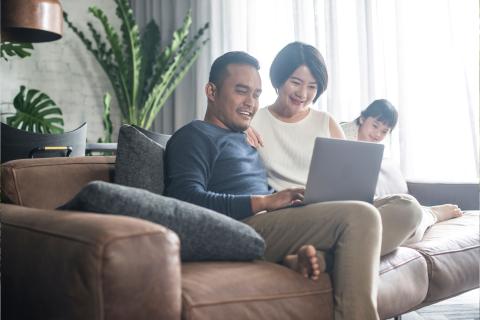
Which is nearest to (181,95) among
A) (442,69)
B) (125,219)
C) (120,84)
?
(120,84)

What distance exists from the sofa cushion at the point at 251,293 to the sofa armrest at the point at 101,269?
0.08 m

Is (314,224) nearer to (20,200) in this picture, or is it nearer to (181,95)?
(20,200)

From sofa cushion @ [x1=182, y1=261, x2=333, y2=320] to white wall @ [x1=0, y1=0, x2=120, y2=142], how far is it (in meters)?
3.84

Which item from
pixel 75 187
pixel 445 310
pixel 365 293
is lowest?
pixel 445 310

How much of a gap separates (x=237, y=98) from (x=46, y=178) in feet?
2.02

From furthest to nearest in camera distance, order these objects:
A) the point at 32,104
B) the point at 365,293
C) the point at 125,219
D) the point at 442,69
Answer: the point at 32,104 < the point at 442,69 < the point at 365,293 < the point at 125,219

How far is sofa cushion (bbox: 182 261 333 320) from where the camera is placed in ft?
3.73

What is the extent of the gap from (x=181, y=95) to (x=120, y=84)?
1.77 ft

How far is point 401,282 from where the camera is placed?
1.64 metres

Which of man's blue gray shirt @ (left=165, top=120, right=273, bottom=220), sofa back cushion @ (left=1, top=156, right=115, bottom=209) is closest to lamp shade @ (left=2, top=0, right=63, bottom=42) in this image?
sofa back cushion @ (left=1, top=156, right=115, bottom=209)

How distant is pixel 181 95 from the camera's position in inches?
199

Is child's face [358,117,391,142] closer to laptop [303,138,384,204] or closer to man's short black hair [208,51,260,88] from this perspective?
man's short black hair [208,51,260,88]

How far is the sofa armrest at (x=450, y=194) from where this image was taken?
2.59 metres

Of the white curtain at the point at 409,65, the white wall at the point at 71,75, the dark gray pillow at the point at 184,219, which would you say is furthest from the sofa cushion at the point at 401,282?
the white wall at the point at 71,75
